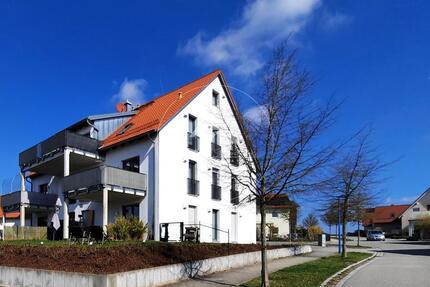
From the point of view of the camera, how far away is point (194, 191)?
29359 millimetres

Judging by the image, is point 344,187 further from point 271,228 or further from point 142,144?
point 271,228

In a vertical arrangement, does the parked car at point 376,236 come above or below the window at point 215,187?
below

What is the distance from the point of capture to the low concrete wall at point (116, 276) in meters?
12.5

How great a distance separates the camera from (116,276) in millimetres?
12414

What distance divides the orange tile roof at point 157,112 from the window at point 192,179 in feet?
11.1

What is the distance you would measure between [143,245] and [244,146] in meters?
5.73

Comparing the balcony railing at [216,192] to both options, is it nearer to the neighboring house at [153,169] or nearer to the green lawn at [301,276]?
the neighboring house at [153,169]

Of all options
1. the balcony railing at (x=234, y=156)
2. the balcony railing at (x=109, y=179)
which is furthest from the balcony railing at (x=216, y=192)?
the balcony railing at (x=234, y=156)

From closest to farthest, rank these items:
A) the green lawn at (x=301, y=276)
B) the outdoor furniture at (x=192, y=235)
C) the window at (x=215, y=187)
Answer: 1. the green lawn at (x=301, y=276)
2. the outdoor furniture at (x=192, y=235)
3. the window at (x=215, y=187)

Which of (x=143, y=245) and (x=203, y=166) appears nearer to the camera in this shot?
(x=143, y=245)

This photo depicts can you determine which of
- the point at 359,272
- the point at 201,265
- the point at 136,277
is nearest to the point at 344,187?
the point at 359,272

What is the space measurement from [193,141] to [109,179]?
6302 mm

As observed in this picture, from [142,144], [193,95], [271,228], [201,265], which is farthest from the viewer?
[271,228]

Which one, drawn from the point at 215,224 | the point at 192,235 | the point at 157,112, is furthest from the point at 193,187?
the point at 192,235
